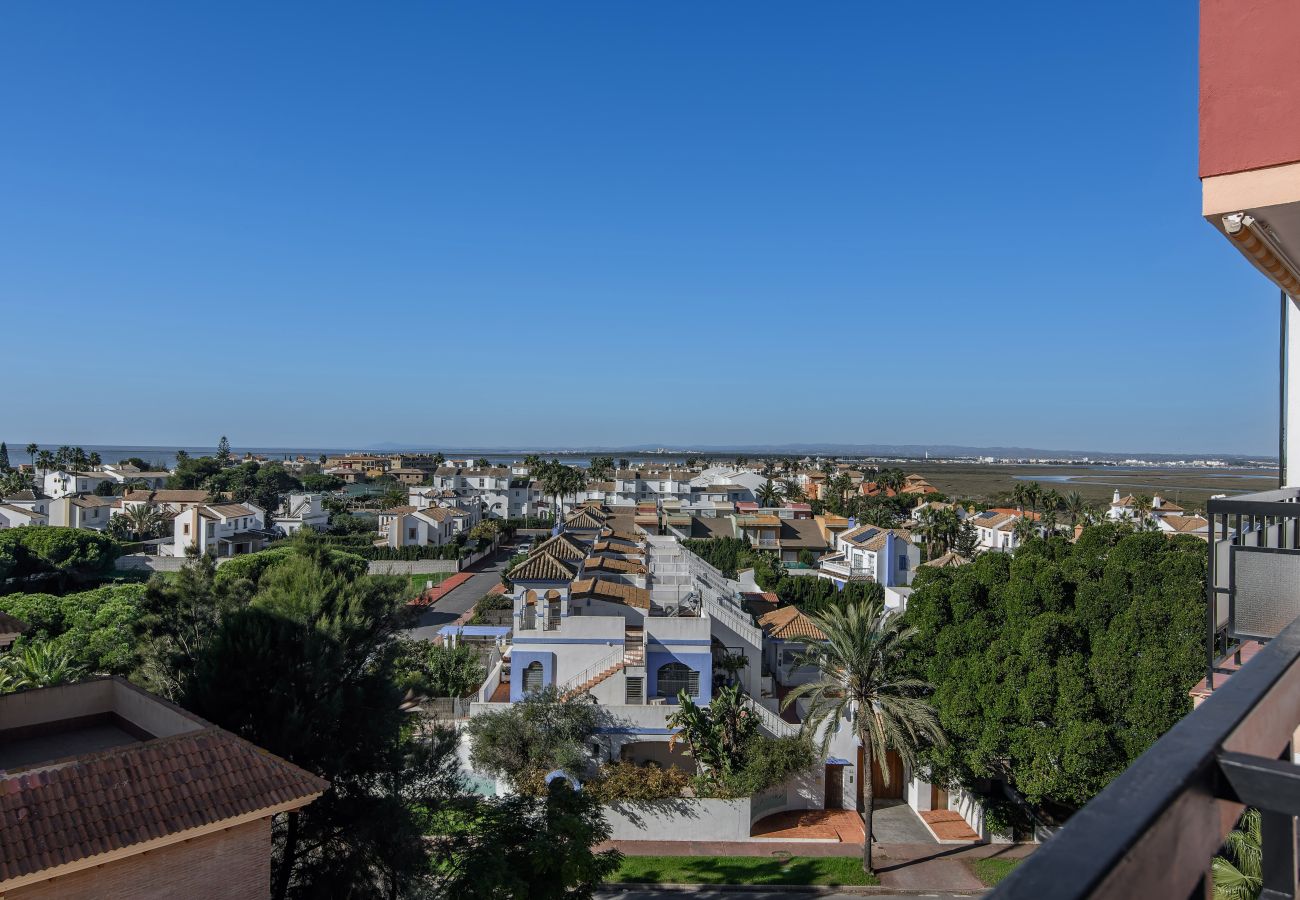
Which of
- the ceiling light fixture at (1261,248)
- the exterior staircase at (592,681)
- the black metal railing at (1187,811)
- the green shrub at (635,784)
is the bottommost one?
the green shrub at (635,784)

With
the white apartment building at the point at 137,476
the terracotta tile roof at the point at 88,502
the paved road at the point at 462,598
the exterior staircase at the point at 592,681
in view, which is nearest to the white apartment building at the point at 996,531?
the paved road at the point at 462,598

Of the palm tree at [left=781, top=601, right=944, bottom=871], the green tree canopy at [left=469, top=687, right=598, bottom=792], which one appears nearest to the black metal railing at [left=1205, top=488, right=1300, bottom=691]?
the palm tree at [left=781, top=601, right=944, bottom=871]

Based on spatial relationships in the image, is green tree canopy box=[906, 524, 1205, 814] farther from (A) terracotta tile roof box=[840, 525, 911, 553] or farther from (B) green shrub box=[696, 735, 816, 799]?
(A) terracotta tile roof box=[840, 525, 911, 553]

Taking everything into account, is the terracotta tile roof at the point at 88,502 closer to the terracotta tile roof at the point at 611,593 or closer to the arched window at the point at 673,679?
the terracotta tile roof at the point at 611,593

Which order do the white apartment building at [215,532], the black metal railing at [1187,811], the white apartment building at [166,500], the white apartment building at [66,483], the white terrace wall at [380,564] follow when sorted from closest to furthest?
the black metal railing at [1187,811]
the white terrace wall at [380,564]
the white apartment building at [215,532]
the white apartment building at [166,500]
the white apartment building at [66,483]

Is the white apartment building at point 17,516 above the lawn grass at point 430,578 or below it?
above

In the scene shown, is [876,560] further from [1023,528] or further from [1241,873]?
[1241,873]

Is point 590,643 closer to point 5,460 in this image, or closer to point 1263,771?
point 1263,771

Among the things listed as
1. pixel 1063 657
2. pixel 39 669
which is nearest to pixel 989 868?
pixel 1063 657
